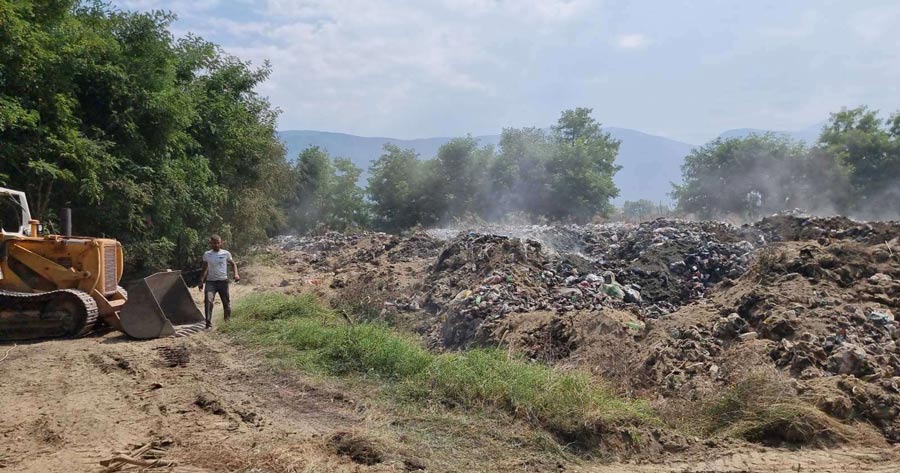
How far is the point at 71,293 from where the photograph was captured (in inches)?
356

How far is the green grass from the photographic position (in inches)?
215

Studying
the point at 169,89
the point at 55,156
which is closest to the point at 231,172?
the point at 169,89

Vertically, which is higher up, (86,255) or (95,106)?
(95,106)

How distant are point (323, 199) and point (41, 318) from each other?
32.3 meters

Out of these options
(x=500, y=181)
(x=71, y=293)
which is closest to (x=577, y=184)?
(x=500, y=181)

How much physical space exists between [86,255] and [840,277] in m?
10.5

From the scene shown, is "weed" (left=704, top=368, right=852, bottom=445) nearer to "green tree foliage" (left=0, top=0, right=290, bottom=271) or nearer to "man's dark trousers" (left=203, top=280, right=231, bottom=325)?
"man's dark trousers" (left=203, top=280, right=231, bottom=325)

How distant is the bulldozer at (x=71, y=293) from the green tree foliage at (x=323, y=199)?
29533 mm

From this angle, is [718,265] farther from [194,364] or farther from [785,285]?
[194,364]

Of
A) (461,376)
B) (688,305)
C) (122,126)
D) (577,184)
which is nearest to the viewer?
(461,376)

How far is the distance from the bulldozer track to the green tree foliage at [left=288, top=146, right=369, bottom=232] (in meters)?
30.3

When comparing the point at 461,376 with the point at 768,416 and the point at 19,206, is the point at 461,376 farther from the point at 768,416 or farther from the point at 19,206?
the point at 19,206

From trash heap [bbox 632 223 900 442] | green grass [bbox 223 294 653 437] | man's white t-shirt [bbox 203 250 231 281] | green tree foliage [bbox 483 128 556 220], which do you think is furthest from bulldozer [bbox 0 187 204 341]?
green tree foliage [bbox 483 128 556 220]

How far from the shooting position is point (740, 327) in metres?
7.70
